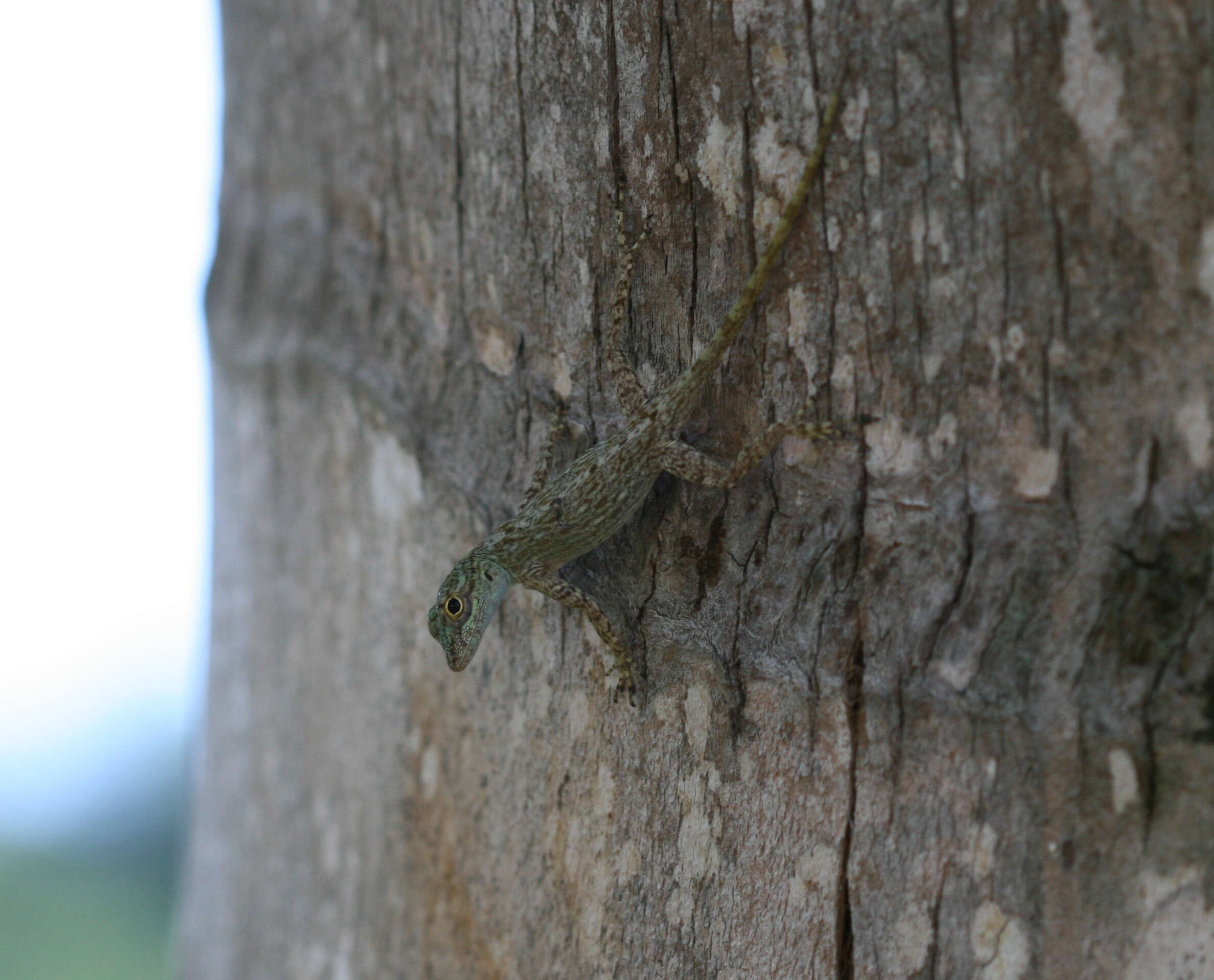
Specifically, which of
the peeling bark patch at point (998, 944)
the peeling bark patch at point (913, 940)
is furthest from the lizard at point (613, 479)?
the peeling bark patch at point (998, 944)

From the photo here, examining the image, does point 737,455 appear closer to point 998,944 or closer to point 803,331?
point 803,331

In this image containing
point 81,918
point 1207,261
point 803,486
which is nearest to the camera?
point 1207,261

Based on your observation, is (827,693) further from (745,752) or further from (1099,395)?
(1099,395)

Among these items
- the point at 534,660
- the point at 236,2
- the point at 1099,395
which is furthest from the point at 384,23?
the point at 1099,395

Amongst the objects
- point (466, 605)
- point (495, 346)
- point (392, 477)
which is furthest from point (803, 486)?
point (392, 477)

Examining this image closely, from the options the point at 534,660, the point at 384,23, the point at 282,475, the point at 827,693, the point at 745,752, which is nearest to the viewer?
the point at 827,693

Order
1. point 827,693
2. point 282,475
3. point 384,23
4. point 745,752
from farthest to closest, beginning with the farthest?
point 282,475 → point 384,23 → point 745,752 → point 827,693

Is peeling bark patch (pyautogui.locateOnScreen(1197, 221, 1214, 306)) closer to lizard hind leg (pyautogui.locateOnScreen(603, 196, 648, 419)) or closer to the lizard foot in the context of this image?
lizard hind leg (pyautogui.locateOnScreen(603, 196, 648, 419))

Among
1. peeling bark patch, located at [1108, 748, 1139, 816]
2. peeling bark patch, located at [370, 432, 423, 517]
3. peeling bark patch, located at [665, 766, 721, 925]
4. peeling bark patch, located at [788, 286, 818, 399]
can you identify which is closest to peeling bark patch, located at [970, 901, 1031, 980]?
peeling bark patch, located at [1108, 748, 1139, 816]
